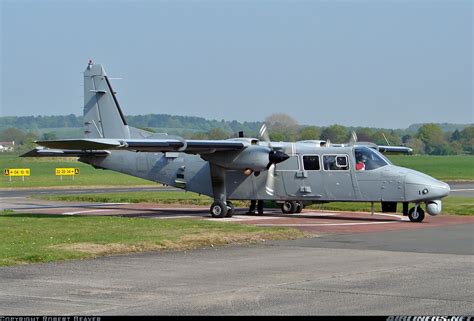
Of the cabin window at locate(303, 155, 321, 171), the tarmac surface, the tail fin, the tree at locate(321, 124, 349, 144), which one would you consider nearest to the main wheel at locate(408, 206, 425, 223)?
the cabin window at locate(303, 155, 321, 171)

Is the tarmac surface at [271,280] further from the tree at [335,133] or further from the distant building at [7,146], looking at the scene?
the distant building at [7,146]

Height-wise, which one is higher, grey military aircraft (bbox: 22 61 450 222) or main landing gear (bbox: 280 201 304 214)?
grey military aircraft (bbox: 22 61 450 222)

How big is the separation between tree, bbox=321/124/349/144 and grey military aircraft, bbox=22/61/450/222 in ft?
95.8

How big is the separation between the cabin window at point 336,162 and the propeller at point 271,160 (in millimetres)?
1441

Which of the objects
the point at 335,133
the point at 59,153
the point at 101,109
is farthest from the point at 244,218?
the point at 335,133

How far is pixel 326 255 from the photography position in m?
19.4

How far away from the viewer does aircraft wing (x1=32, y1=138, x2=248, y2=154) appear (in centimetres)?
Result: 2630

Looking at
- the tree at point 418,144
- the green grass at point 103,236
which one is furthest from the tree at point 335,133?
the tree at point 418,144

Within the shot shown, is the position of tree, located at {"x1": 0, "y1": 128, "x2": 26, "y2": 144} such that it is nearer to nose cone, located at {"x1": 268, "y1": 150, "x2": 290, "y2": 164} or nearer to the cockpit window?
nose cone, located at {"x1": 268, "y1": 150, "x2": 290, "y2": 164}

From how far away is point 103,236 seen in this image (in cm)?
2225

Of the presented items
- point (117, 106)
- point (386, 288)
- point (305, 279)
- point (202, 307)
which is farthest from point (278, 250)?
point (117, 106)

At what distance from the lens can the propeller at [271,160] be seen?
3067cm

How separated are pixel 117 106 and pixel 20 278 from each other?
65.5 ft

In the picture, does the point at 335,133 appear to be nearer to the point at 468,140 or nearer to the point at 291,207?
the point at 291,207
